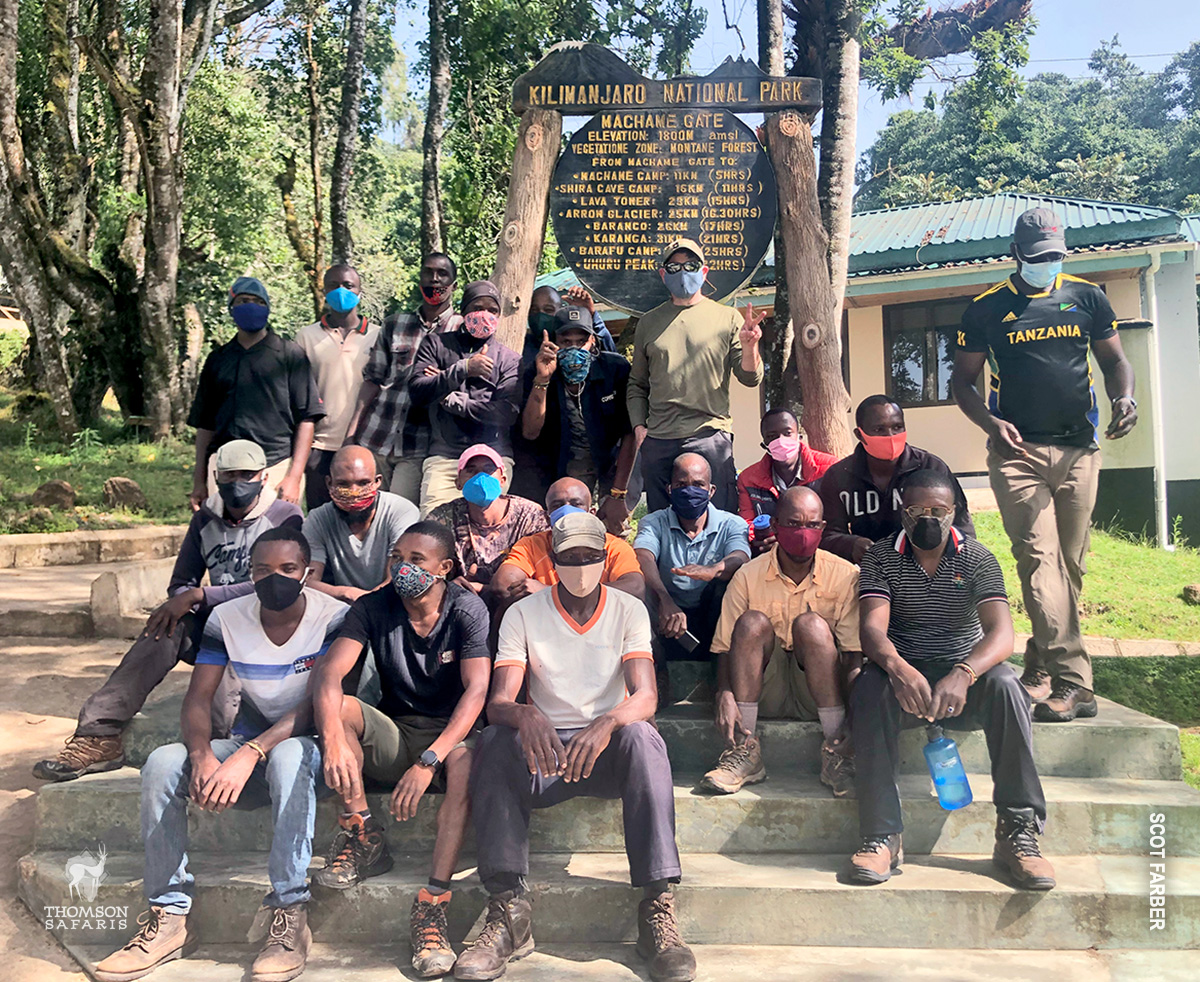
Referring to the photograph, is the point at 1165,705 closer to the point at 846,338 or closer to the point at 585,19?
the point at 846,338

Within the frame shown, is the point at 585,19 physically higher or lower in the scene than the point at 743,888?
higher

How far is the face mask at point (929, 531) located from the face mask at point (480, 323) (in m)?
2.60

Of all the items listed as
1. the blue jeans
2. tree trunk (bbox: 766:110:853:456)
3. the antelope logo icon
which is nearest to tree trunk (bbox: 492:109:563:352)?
tree trunk (bbox: 766:110:853:456)

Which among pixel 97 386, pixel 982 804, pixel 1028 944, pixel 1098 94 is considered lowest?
pixel 1028 944

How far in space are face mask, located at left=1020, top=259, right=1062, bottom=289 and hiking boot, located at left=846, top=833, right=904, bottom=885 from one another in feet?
8.92

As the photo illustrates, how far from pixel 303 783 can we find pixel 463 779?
22.3 inches

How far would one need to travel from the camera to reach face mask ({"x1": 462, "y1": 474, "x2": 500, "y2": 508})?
4684mm

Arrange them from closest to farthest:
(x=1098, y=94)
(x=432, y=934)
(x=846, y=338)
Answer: (x=432, y=934) < (x=846, y=338) < (x=1098, y=94)

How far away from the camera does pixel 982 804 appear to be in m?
4.00

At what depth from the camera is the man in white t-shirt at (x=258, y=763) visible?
3510mm

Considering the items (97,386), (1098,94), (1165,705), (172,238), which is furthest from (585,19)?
(1098,94)

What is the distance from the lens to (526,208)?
6.35 meters

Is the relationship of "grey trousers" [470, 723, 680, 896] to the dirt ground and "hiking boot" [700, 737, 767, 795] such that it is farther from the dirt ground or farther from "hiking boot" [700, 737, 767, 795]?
the dirt ground

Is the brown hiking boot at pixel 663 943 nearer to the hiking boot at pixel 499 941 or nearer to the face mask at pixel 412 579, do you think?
the hiking boot at pixel 499 941
